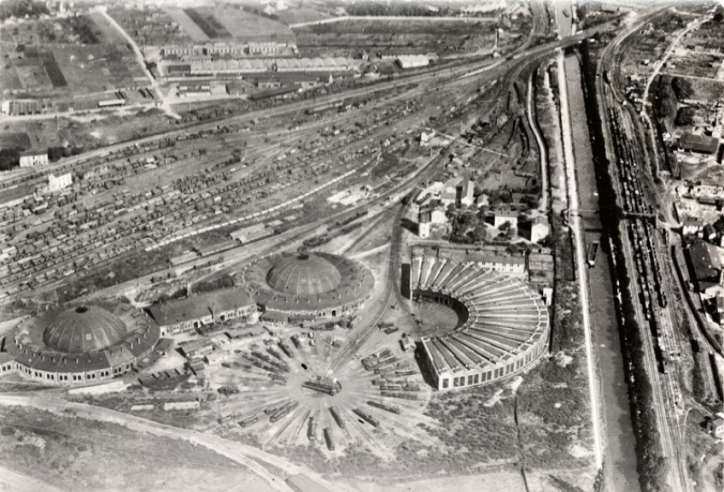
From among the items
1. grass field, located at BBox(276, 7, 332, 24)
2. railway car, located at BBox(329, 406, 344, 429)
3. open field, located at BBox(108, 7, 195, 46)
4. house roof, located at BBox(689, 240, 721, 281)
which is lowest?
railway car, located at BBox(329, 406, 344, 429)

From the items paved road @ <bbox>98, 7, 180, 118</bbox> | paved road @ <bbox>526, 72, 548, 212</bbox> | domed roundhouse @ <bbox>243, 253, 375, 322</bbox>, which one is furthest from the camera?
paved road @ <bbox>98, 7, 180, 118</bbox>

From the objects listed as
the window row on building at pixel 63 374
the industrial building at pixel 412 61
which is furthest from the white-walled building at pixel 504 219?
the industrial building at pixel 412 61

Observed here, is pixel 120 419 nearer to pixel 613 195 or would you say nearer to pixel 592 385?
pixel 592 385

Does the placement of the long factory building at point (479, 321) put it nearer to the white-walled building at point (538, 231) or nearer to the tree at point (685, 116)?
the white-walled building at point (538, 231)

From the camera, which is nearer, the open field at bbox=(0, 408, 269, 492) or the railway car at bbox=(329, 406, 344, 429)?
the open field at bbox=(0, 408, 269, 492)

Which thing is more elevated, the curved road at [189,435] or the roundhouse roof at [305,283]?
the roundhouse roof at [305,283]

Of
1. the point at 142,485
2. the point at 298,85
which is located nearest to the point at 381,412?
the point at 142,485

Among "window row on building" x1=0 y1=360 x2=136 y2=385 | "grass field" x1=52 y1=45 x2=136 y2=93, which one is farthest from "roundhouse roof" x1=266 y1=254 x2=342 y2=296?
"grass field" x1=52 y1=45 x2=136 y2=93

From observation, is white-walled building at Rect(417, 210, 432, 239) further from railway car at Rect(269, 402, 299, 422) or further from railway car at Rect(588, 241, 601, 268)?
railway car at Rect(269, 402, 299, 422)
